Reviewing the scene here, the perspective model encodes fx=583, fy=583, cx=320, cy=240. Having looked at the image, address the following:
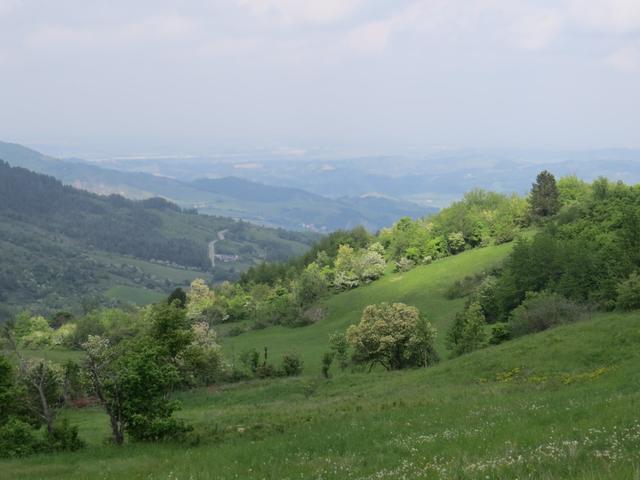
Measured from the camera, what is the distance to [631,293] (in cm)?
4784

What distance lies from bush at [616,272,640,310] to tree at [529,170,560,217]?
81.3 metres

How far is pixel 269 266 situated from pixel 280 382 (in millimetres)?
112414

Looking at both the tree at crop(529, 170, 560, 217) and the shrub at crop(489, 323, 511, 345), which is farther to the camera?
the tree at crop(529, 170, 560, 217)

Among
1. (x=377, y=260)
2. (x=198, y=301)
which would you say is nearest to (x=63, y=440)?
(x=377, y=260)

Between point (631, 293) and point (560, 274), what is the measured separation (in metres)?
30.0

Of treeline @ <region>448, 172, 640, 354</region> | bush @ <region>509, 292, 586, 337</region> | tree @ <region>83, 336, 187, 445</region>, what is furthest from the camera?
treeline @ <region>448, 172, 640, 354</region>

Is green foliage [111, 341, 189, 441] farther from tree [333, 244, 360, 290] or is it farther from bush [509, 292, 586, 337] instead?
tree [333, 244, 360, 290]

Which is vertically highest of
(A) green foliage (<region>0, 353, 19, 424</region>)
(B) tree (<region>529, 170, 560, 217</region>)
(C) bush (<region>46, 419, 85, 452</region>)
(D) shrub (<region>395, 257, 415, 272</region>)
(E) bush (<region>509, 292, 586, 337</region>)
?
(B) tree (<region>529, 170, 560, 217</region>)

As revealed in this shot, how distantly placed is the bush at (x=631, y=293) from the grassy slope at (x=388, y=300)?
108ft

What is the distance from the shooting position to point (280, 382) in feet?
171

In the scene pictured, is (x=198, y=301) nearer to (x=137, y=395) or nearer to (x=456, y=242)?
(x=456, y=242)

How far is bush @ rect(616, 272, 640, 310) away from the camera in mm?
47500

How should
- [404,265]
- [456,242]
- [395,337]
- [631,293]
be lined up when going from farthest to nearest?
[456,242] < [404,265] < [395,337] < [631,293]

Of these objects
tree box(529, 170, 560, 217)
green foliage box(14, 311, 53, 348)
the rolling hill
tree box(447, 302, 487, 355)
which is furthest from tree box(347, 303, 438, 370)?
green foliage box(14, 311, 53, 348)
